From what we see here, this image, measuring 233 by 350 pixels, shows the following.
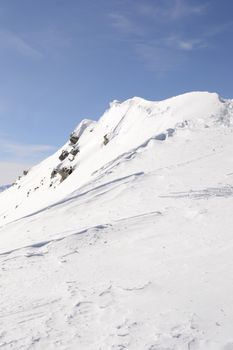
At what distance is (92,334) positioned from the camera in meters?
6.99

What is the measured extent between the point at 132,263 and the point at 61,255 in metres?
2.44

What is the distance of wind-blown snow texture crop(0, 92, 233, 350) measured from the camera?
23.0ft

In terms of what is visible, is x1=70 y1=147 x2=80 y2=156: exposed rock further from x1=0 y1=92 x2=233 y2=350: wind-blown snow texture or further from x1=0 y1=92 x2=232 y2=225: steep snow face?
x1=0 y1=92 x2=233 y2=350: wind-blown snow texture

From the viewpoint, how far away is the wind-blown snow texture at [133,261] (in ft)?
23.0

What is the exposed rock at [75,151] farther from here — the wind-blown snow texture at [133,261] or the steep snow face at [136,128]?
the wind-blown snow texture at [133,261]

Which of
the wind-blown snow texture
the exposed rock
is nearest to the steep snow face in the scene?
the exposed rock

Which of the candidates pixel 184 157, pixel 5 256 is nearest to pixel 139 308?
pixel 5 256

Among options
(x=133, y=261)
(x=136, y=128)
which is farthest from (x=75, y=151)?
(x=133, y=261)

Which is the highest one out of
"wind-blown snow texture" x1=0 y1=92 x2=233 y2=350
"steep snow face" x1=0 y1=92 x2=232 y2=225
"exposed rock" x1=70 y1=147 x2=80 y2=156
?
"exposed rock" x1=70 y1=147 x2=80 y2=156

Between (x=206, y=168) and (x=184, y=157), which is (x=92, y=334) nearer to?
(x=206, y=168)

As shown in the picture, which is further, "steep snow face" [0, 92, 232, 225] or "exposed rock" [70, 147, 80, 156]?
"exposed rock" [70, 147, 80, 156]

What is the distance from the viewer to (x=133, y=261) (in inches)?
414

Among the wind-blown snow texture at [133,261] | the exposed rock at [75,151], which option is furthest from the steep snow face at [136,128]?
the wind-blown snow texture at [133,261]

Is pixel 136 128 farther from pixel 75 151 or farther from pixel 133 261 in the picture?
pixel 133 261
